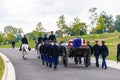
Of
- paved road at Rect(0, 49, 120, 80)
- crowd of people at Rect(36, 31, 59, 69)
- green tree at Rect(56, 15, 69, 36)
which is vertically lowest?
paved road at Rect(0, 49, 120, 80)

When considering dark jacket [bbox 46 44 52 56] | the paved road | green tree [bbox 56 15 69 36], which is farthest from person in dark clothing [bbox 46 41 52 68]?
green tree [bbox 56 15 69 36]

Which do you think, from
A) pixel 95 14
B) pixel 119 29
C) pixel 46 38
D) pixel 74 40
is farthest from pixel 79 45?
pixel 119 29

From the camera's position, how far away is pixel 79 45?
1010 inches

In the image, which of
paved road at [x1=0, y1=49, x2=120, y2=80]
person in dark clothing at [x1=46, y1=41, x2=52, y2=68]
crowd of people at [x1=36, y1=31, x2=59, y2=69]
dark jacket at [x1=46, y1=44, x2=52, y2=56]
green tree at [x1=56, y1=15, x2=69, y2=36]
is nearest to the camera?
paved road at [x1=0, y1=49, x2=120, y2=80]

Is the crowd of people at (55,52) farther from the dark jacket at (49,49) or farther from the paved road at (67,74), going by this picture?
the paved road at (67,74)

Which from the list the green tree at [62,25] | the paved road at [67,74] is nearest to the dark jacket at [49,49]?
the paved road at [67,74]

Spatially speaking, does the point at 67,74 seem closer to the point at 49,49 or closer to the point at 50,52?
the point at 50,52

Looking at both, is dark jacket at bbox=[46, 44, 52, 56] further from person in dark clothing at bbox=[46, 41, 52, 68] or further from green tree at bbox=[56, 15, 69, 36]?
green tree at bbox=[56, 15, 69, 36]

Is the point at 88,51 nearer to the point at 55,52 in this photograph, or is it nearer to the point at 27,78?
the point at 55,52

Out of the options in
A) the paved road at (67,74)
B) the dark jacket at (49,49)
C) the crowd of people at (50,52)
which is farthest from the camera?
the dark jacket at (49,49)

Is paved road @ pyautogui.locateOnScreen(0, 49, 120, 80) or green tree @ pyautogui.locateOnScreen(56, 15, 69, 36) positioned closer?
paved road @ pyautogui.locateOnScreen(0, 49, 120, 80)

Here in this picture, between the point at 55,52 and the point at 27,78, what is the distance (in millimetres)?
5982

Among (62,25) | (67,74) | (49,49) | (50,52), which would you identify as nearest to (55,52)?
(50,52)

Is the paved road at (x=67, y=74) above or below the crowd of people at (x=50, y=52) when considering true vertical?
below
